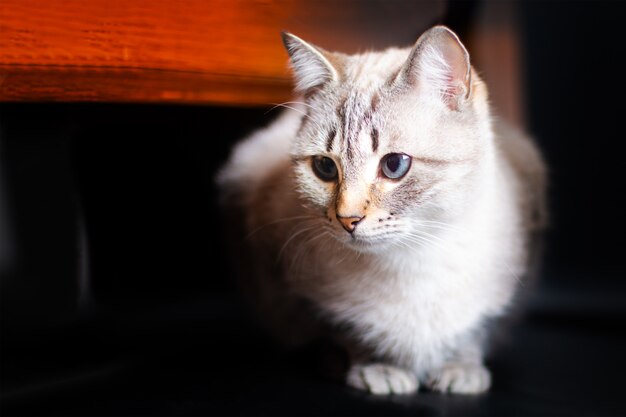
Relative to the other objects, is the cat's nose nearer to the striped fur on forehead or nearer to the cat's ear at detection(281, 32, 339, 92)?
the striped fur on forehead

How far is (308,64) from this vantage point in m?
1.25

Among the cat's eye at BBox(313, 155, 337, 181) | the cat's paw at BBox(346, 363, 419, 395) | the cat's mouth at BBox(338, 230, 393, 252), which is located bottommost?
the cat's paw at BBox(346, 363, 419, 395)

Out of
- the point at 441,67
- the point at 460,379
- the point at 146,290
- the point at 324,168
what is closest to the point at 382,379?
the point at 460,379

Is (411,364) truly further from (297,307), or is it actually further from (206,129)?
(206,129)

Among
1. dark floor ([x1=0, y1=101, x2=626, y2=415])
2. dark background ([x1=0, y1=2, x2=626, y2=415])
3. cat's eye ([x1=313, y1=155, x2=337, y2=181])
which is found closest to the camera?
cat's eye ([x1=313, y1=155, x2=337, y2=181])

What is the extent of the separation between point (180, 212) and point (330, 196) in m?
0.91

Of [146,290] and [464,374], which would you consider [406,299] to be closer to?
[464,374]

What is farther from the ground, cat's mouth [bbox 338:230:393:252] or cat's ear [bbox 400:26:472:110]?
cat's ear [bbox 400:26:472:110]

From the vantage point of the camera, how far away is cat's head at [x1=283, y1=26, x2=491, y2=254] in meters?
1.16

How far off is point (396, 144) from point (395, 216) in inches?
4.5

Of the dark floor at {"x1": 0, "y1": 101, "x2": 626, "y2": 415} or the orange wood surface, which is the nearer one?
the orange wood surface

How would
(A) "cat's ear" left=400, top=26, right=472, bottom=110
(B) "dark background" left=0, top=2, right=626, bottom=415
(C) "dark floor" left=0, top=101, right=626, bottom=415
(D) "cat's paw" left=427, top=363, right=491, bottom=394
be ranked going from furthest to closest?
1. (B) "dark background" left=0, top=2, right=626, bottom=415
2. (C) "dark floor" left=0, top=101, right=626, bottom=415
3. (D) "cat's paw" left=427, top=363, right=491, bottom=394
4. (A) "cat's ear" left=400, top=26, right=472, bottom=110

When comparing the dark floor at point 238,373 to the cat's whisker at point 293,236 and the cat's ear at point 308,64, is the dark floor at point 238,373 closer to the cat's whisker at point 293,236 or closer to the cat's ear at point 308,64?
the cat's whisker at point 293,236

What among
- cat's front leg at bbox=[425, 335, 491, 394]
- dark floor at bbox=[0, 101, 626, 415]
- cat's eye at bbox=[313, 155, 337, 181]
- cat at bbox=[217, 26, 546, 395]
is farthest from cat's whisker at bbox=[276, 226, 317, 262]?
cat's front leg at bbox=[425, 335, 491, 394]
